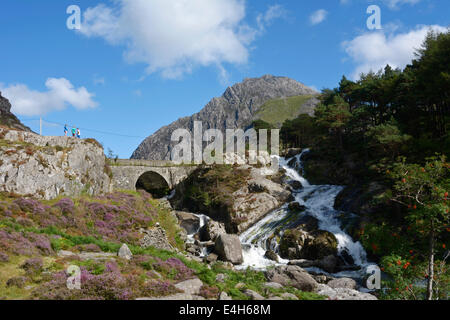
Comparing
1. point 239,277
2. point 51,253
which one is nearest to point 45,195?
point 51,253

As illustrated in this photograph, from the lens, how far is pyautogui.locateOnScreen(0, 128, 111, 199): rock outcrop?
71.4 ft

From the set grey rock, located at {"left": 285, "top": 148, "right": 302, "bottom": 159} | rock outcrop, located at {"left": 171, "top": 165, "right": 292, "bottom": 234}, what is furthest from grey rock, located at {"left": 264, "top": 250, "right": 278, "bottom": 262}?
grey rock, located at {"left": 285, "top": 148, "right": 302, "bottom": 159}

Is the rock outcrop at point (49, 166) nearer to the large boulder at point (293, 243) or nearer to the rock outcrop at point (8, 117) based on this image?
the rock outcrop at point (8, 117)

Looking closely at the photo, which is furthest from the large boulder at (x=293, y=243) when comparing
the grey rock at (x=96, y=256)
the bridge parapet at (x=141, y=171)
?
the bridge parapet at (x=141, y=171)

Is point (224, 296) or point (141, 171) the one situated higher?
point (141, 171)

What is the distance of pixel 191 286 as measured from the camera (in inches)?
497

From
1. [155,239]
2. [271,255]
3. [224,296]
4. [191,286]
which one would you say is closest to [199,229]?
[271,255]

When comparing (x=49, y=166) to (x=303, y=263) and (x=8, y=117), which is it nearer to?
(x=8, y=117)

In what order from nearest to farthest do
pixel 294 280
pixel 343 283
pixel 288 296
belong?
pixel 288 296 → pixel 294 280 → pixel 343 283

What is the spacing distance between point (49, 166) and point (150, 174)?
1595 inches

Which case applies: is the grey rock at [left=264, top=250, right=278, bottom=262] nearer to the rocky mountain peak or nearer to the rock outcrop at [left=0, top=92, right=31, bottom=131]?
the rock outcrop at [left=0, top=92, right=31, bottom=131]

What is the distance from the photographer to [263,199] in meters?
45.5
